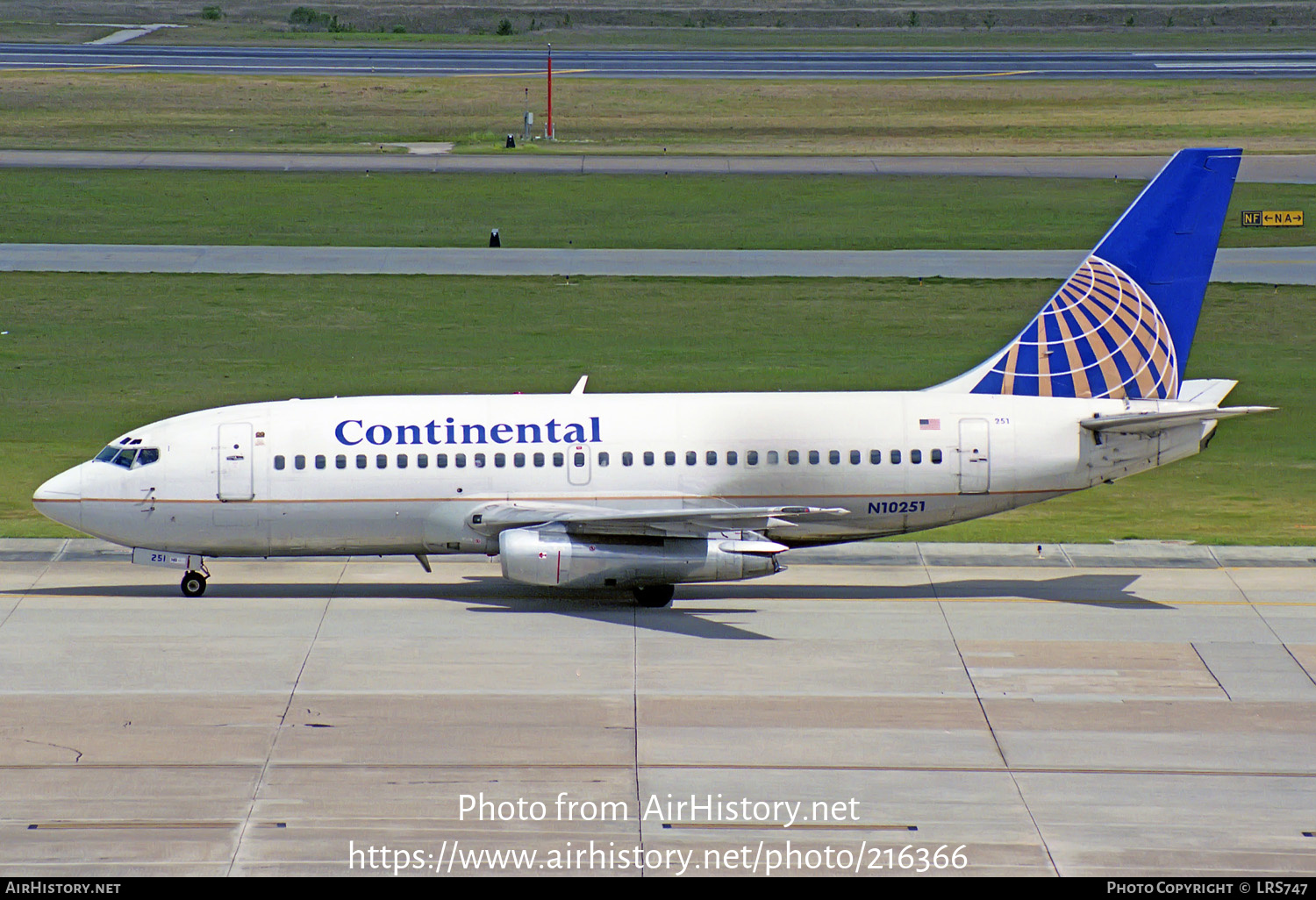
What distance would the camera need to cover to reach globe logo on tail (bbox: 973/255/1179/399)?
30188 mm

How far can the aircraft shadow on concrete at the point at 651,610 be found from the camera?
2888 centimetres

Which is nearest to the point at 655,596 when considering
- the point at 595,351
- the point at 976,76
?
the point at 595,351

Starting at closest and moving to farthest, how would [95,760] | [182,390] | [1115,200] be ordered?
[95,760] < [182,390] < [1115,200]

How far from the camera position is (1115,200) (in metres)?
69.5

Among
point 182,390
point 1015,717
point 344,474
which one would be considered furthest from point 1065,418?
point 182,390

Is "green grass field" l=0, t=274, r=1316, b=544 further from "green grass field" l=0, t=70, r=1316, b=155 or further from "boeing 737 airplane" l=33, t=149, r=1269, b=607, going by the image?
"green grass field" l=0, t=70, r=1316, b=155

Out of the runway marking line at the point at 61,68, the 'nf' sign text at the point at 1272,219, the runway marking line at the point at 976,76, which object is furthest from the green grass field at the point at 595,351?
the runway marking line at the point at 61,68

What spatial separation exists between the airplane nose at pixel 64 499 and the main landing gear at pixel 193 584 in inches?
81.1

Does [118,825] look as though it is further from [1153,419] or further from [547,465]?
[1153,419]

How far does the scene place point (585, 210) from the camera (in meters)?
69.2

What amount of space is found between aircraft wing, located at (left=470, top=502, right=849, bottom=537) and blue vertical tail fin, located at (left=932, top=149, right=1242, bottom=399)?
4.81 meters

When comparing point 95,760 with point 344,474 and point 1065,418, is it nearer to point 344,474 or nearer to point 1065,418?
point 344,474

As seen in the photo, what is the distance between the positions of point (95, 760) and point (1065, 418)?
17.2 meters
